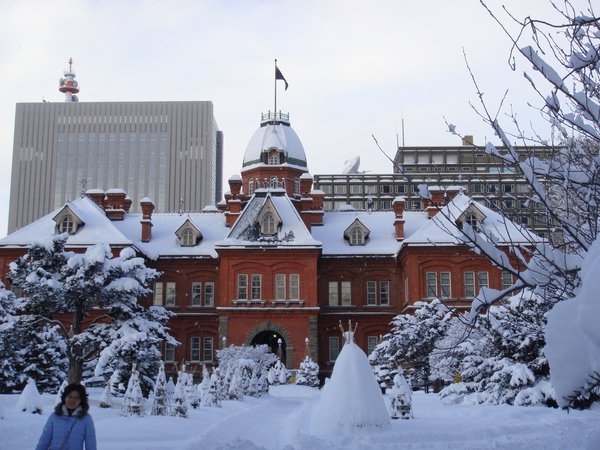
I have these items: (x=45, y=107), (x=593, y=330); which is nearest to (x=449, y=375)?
(x=593, y=330)

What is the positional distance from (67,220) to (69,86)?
10382 cm

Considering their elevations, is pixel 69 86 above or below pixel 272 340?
above

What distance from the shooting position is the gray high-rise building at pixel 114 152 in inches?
4899

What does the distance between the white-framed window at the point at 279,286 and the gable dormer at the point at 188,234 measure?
7166 millimetres

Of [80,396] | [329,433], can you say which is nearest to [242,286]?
[329,433]

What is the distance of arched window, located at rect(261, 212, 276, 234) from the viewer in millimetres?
41344

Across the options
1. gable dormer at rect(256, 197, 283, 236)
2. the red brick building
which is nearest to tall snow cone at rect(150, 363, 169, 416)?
the red brick building

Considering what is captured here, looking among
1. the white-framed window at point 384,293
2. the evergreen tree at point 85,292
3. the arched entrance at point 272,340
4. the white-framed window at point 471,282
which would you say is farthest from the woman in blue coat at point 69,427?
the white-framed window at point 384,293

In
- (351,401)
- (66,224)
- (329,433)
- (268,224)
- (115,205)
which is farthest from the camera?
(115,205)

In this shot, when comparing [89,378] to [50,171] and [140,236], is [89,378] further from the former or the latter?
[50,171]

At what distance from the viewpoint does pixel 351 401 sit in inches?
574

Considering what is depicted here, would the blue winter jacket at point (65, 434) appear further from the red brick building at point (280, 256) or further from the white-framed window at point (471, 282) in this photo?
the white-framed window at point (471, 282)

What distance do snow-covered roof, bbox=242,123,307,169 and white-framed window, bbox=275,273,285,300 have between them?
11.3 metres

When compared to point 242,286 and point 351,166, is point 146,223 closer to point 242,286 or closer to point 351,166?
point 242,286
